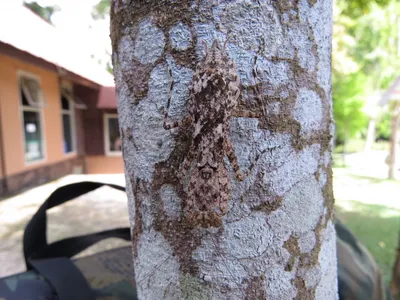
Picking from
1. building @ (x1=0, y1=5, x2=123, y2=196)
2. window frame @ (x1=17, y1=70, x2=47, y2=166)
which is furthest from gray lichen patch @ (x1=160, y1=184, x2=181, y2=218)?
window frame @ (x1=17, y1=70, x2=47, y2=166)

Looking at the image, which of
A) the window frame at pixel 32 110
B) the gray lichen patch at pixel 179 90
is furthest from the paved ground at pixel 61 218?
the gray lichen patch at pixel 179 90

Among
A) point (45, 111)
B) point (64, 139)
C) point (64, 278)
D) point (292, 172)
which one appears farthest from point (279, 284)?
point (64, 139)

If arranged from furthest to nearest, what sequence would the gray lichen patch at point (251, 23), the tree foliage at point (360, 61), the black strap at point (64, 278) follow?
the tree foliage at point (360, 61) → the black strap at point (64, 278) → the gray lichen patch at point (251, 23)

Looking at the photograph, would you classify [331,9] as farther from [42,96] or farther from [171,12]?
[42,96]

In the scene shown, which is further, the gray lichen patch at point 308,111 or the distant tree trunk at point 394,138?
the distant tree trunk at point 394,138

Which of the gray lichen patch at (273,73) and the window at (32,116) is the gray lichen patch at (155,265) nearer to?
the gray lichen patch at (273,73)
